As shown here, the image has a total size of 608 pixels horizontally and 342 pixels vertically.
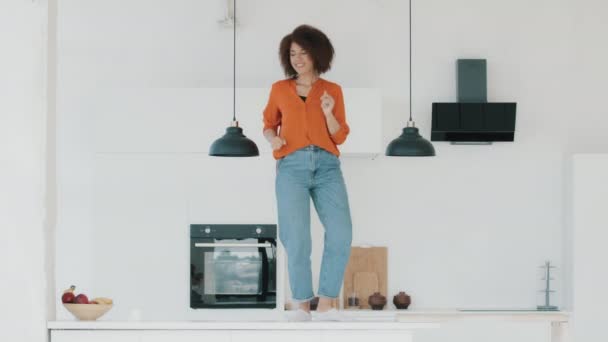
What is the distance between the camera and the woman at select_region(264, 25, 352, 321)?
3875 millimetres

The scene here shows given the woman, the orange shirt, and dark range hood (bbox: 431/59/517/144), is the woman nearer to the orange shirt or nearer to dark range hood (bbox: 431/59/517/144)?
the orange shirt

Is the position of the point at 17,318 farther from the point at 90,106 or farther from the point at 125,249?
the point at 90,106

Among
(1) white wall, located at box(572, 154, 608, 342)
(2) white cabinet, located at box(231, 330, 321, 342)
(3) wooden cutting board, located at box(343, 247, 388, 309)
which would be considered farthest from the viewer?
(3) wooden cutting board, located at box(343, 247, 388, 309)

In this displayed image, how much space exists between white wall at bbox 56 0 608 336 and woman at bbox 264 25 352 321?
3.31 m

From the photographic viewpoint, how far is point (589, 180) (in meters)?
6.95

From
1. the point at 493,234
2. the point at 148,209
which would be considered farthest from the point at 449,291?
the point at 148,209

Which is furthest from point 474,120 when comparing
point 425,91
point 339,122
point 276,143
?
point 276,143

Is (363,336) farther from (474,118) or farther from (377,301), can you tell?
(474,118)

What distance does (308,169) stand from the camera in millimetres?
3881

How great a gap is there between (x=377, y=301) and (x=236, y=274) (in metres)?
1.17

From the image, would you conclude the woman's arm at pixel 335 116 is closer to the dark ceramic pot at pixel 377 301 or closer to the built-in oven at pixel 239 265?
the built-in oven at pixel 239 265

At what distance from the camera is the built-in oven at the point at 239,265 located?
6.59 metres

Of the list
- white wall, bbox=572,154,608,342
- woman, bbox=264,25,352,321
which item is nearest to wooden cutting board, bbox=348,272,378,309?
white wall, bbox=572,154,608,342

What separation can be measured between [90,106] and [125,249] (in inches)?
52.8
